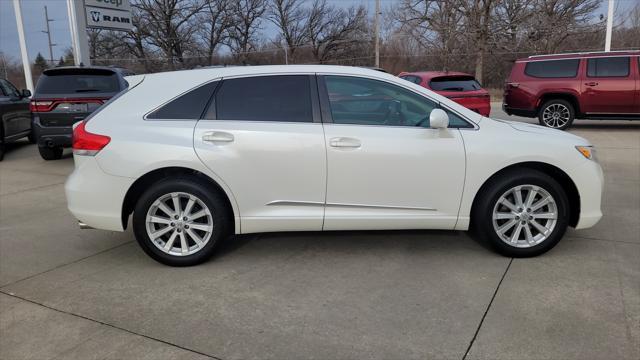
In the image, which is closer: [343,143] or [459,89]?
[343,143]

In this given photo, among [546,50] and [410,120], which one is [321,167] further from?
[546,50]

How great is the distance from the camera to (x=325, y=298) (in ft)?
11.6

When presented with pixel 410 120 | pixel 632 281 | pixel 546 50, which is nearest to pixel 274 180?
pixel 410 120

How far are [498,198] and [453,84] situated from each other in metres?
7.99

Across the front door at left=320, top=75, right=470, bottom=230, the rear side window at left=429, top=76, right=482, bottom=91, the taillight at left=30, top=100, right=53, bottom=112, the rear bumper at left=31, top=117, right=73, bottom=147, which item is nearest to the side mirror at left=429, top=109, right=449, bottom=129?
the front door at left=320, top=75, right=470, bottom=230

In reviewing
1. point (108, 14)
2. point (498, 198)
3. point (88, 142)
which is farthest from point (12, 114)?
point (498, 198)

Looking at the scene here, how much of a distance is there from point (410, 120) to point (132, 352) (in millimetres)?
2693

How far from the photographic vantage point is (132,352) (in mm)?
2887

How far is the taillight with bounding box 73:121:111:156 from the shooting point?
3949 mm

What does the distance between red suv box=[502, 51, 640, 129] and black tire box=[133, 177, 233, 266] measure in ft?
35.3

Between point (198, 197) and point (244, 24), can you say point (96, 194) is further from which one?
point (244, 24)

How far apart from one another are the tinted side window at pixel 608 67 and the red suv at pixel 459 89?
3.00 meters

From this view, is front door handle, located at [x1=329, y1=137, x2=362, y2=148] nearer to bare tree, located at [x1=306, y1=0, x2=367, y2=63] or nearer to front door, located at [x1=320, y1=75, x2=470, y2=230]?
front door, located at [x1=320, y1=75, x2=470, y2=230]

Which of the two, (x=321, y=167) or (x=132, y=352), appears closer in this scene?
(x=132, y=352)
